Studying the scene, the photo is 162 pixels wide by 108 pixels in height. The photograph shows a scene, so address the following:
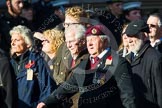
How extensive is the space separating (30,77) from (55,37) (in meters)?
0.74

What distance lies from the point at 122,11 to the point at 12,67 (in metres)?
4.24

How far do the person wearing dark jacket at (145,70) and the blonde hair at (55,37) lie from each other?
92 centimetres

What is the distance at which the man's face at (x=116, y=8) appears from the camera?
11.7 metres

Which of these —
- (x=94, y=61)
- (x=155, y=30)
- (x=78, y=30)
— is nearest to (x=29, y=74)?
(x=78, y=30)

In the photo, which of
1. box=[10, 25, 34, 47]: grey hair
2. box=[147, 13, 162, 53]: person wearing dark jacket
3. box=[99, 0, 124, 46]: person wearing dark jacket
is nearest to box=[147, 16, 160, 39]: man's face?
box=[147, 13, 162, 53]: person wearing dark jacket

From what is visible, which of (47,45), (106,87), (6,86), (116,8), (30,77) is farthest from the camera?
(116,8)

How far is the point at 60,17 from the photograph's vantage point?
427 inches

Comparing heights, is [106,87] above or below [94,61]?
below

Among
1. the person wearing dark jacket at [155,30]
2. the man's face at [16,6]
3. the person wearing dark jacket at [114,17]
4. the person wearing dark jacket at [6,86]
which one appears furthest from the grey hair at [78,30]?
the man's face at [16,6]

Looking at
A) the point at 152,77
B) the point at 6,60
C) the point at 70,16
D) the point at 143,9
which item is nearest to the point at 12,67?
the point at 6,60

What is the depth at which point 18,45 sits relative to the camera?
334 inches

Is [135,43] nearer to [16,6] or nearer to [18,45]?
[18,45]

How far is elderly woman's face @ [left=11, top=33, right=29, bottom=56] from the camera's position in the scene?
8.46 m

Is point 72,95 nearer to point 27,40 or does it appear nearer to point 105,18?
point 27,40
